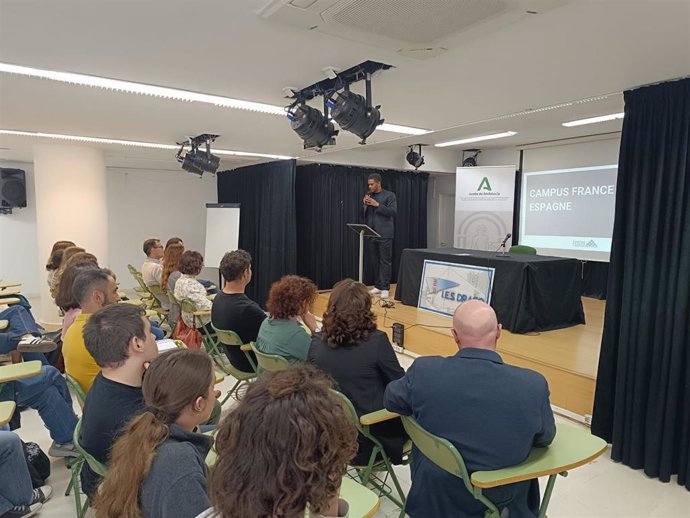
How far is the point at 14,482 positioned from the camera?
221cm

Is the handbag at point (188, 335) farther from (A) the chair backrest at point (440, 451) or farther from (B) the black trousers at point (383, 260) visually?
(B) the black trousers at point (383, 260)

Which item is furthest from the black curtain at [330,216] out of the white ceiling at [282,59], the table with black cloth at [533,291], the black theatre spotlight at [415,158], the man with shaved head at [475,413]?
the man with shaved head at [475,413]

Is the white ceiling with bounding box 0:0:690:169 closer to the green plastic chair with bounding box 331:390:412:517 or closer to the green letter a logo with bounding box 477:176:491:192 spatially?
the green plastic chair with bounding box 331:390:412:517

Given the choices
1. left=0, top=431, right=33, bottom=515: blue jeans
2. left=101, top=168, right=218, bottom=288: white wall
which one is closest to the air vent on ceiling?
→ left=0, top=431, right=33, bottom=515: blue jeans

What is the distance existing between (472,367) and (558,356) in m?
2.75

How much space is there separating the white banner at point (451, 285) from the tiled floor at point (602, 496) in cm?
238

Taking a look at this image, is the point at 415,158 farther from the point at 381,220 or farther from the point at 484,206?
the point at 484,206

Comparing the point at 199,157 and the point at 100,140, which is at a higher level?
the point at 100,140

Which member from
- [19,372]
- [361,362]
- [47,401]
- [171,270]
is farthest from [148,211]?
[361,362]

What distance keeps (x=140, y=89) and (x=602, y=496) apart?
3.92m

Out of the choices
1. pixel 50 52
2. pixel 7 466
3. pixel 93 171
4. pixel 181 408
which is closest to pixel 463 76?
pixel 50 52

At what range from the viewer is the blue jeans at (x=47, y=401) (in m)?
2.67

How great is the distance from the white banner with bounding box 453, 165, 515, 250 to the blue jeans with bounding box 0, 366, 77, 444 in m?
6.33

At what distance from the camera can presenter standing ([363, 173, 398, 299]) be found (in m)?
6.52
